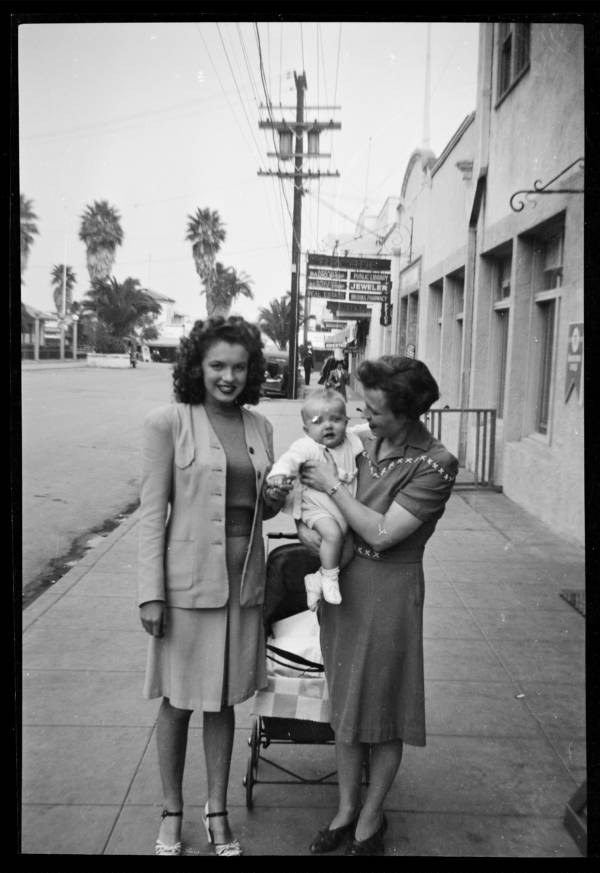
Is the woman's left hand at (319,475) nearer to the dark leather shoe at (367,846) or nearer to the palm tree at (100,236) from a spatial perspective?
the palm tree at (100,236)

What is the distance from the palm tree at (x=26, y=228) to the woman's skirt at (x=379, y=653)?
1.48 meters

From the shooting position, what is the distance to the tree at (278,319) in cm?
305

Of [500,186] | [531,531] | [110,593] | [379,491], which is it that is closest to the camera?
[379,491]

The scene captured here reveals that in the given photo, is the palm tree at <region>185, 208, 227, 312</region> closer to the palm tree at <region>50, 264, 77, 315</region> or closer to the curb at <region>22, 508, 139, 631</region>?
the palm tree at <region>50, 264, 77, 315</region>

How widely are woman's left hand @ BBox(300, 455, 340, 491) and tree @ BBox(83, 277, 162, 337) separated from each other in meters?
0.89

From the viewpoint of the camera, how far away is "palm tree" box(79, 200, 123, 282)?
2748mm

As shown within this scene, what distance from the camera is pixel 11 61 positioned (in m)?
2.44

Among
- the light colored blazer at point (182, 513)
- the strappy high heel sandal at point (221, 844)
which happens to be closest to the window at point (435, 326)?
the light colored blazer at point (182, 513)

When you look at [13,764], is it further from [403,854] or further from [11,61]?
[11,61]

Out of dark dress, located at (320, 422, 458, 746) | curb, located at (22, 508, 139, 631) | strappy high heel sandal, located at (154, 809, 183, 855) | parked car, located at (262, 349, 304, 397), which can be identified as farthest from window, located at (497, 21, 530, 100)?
curb, located at (22, 508, 139, 631)

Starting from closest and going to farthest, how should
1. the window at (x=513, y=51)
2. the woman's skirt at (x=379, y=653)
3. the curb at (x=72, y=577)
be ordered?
the woman's skirt at (x=379, y=653) → the window at (x=513, y=51) → the curb at (x=72, y=577)

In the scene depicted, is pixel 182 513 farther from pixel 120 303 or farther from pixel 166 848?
pixel 166 848
